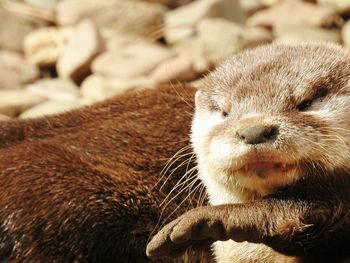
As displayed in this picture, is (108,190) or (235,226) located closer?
(235,226)

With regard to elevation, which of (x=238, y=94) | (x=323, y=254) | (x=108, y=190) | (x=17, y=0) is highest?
(x=238, y=94)

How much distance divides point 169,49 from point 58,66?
3.22 ft

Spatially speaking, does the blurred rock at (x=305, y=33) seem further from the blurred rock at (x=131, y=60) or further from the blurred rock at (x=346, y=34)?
the blurred rock at (x=131, y=60)

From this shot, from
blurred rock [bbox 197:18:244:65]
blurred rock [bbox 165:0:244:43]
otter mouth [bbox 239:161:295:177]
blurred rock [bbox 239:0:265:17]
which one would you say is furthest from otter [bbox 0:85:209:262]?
blurred rock [bbox 239:0:265:17]

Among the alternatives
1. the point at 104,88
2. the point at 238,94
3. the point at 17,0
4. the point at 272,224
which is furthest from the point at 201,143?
the point at 17,0

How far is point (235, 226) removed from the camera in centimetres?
298

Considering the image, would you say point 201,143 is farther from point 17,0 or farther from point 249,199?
point 17,0

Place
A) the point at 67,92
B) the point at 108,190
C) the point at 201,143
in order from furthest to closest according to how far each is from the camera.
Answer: the point at 67,92, the point at 108,190, the point at 201,143

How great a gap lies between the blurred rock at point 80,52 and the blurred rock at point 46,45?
0.64 ft

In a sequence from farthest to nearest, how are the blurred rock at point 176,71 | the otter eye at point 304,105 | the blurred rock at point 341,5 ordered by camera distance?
the blurred rock at point 341,5, the blurred rock at point 176,71, the otter eye at point 304,105

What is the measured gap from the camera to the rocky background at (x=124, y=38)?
6941 mm

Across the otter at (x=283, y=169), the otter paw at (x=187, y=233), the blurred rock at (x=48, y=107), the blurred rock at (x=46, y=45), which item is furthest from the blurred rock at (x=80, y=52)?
the otter paw at (x=187, y=233)

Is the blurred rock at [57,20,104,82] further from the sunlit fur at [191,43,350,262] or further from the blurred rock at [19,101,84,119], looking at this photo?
the sunlit fur at [191,43,350,262]

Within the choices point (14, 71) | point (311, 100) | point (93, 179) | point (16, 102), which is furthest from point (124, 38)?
point (311, 100)
